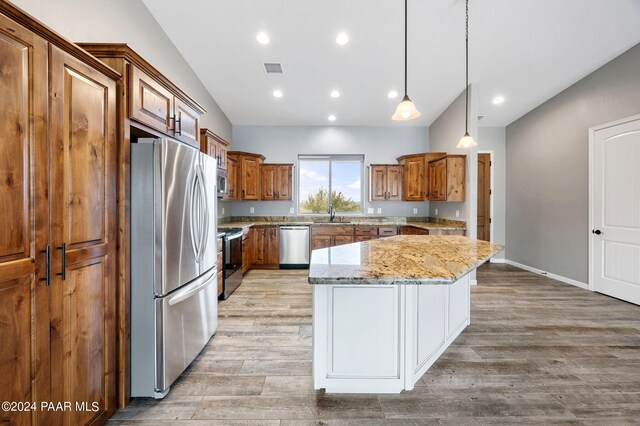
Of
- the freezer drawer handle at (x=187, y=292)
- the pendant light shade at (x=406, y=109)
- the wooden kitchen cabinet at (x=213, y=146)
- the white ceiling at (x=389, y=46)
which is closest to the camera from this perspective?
the freezer drawer handle at (x=187, y=292)

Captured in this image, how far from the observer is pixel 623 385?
1.92 m

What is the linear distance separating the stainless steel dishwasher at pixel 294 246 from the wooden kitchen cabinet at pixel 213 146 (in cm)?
177

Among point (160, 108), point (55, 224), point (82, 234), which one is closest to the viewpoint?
point (55, 224)

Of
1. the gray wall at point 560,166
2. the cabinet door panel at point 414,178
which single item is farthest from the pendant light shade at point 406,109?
the gray wall at point 560,166

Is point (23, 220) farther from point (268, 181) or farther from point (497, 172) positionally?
point (497, 172)

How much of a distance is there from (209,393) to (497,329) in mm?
2706

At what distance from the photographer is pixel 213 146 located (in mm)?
3998

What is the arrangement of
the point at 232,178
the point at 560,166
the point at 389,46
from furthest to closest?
the point at 232,178, the point at 560,166, the point at 389,46

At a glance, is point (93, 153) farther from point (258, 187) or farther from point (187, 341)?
point (258, 187)

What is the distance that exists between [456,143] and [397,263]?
153 inches

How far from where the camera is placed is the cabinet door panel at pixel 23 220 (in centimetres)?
106

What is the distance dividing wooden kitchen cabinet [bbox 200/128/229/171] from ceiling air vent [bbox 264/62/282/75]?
1.21 meters

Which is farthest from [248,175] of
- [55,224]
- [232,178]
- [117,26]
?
[55,224]

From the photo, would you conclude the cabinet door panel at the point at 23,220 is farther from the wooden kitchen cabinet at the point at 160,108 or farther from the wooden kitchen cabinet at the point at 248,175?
the wooden kitchen cabinet at the point at 248,175
